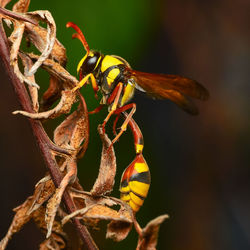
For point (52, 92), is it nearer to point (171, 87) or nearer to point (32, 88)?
point (32, 88)

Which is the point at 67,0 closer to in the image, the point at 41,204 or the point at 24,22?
the point at 24,22

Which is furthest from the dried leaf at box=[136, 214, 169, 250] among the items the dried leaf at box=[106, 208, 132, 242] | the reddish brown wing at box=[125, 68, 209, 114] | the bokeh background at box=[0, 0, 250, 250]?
the bokeh background at box=[0, 0, 250, 250]

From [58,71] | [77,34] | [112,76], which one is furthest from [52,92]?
[112,76]

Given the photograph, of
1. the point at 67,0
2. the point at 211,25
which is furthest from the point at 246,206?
the point at 67,0

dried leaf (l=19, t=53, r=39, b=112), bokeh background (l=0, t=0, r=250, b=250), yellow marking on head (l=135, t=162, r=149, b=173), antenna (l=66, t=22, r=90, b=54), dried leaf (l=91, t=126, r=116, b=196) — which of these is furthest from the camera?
bokeh background (l=0, t=0, r=250, b=250)

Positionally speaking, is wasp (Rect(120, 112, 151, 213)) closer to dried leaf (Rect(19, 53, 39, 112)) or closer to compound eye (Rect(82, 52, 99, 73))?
compound eye (Rect(82, 52, 99, 73))

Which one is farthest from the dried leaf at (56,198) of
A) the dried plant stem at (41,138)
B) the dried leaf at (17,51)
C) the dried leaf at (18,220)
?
the dried leaf at (17,51)
